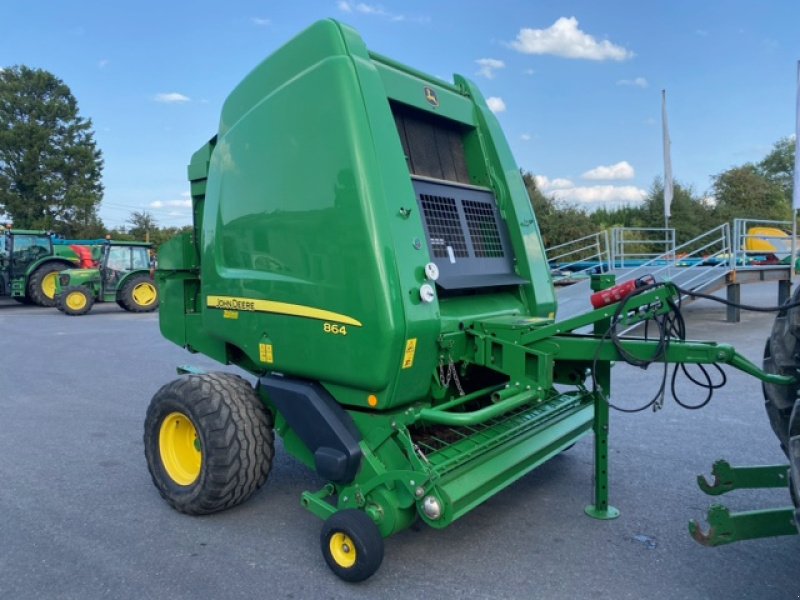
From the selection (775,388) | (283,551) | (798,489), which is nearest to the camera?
(798,489)

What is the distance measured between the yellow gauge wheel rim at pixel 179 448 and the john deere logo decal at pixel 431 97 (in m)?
2.45

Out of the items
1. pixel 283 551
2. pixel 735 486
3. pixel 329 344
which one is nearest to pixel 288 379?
pixel 329 344

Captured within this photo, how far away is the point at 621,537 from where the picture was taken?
317cm

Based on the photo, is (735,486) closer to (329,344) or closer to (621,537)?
(621,537)

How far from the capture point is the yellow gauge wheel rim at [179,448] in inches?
142

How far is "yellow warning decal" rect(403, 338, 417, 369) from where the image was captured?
280cm

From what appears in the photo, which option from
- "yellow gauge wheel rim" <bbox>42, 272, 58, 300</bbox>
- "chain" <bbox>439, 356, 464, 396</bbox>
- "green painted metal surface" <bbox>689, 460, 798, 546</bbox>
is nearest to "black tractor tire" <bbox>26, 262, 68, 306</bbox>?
"yellow gauge wheel rim" <bbox>42, 272, 58, 300</bbox>

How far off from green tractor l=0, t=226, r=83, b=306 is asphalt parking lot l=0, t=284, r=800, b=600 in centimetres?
1378

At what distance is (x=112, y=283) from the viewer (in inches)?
641

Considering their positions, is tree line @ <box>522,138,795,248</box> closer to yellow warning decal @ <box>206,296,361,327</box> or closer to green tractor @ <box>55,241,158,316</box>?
green tractor @ <box>55,241,158,316</box>

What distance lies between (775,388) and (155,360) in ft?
26.6

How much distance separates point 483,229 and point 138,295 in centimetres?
1464

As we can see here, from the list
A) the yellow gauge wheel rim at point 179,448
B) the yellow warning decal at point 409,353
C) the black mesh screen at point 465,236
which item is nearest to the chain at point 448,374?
the yellow warning decal at point 409,353

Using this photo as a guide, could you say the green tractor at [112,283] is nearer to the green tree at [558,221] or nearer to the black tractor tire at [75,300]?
the black tractor tire at [75,300]
